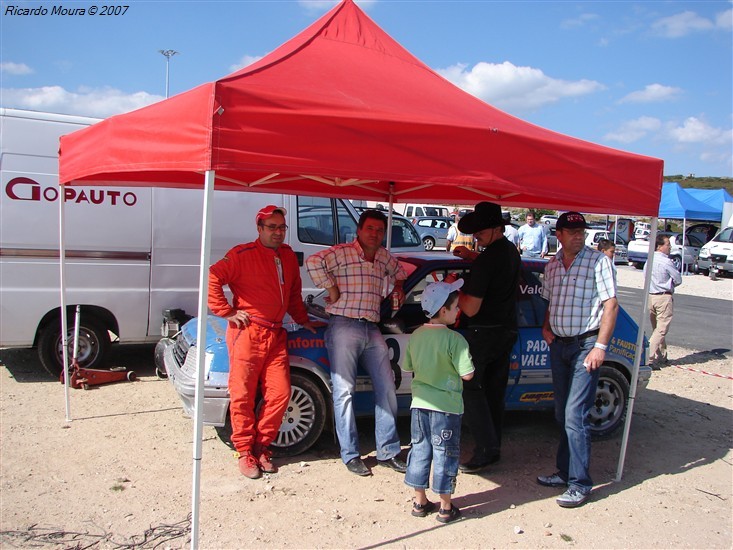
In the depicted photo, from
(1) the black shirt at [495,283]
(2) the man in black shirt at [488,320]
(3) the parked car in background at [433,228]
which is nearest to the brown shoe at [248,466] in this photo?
(2) the man in black shirt at [488,320]

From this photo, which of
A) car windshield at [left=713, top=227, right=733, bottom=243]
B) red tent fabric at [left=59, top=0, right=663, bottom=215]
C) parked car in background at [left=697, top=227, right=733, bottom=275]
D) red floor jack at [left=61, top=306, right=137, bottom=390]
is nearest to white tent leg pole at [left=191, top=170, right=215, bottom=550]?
red tent fabric at [left=59, top=0, right=663, bottom=215]

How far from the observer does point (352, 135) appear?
11.2ft

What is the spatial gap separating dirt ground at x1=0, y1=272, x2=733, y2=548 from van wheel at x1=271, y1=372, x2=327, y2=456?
11 centimetres

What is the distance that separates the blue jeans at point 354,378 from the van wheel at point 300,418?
224 millimetres

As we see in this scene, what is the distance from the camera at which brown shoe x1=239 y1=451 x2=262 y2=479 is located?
4340 millimetres

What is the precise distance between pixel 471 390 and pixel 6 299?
4624 mm

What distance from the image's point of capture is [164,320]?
6.66m

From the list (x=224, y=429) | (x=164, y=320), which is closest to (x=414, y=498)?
(x=224, y=429)

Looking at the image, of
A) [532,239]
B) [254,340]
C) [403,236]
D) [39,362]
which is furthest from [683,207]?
[254,340]

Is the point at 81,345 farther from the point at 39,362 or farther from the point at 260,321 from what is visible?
the point at 260,321

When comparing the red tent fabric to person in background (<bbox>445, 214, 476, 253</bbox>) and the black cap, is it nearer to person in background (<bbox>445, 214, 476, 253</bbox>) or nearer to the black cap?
the black cap

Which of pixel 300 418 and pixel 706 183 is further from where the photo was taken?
pixel 706 183

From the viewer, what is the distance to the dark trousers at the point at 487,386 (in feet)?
14.6

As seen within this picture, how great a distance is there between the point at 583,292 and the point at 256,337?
230 cm
